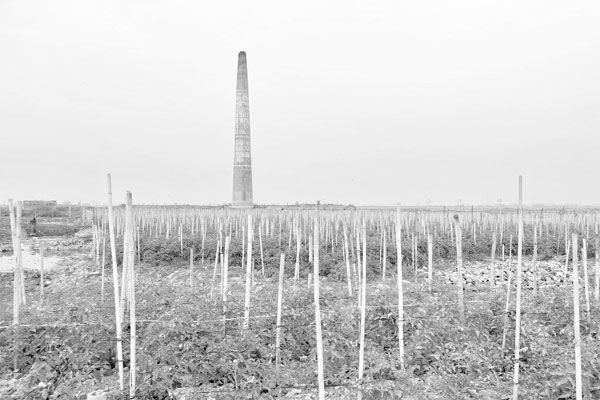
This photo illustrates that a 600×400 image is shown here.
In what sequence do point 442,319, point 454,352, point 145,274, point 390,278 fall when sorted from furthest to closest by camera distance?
point 145,274, point 390,278, point 442,319, point 454,352

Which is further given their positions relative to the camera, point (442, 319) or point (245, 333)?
point (442, 319)

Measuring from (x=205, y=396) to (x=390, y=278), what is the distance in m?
7.46

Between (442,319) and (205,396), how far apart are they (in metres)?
2.86

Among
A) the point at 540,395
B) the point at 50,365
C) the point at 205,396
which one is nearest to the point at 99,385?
the point at 50,365

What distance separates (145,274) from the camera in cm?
1216

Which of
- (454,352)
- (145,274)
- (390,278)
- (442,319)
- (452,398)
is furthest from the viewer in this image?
(145,274)

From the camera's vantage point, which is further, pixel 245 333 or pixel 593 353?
pixel 245 333

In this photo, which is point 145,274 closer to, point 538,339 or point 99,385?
point 99,385

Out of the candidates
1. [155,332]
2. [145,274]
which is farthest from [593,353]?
[145,274]

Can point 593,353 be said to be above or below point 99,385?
above

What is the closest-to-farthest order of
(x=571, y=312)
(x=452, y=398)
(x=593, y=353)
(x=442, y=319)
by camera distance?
(x=452, y=398) → (x=593, y=353) → (x=442, y=319) → (x=571, y=312)

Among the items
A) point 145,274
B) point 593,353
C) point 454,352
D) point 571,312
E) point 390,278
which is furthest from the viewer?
point 145,274

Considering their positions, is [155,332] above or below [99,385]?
above

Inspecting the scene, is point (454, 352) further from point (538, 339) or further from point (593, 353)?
point (593, 353)
